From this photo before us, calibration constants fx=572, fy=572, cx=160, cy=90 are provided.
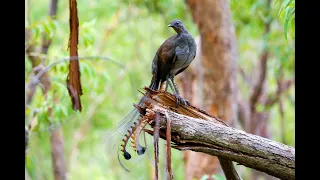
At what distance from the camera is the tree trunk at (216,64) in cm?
630

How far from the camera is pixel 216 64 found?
250 inches

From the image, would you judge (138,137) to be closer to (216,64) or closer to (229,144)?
(229,144)

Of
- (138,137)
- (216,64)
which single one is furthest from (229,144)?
(216,64)

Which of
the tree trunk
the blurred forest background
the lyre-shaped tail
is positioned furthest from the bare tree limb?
the tree trunk

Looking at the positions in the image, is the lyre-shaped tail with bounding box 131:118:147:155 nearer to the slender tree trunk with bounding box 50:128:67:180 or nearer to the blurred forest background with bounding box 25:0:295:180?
the blurred forest background with bounding box 25:0:295:180

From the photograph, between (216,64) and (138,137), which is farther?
(216,64)

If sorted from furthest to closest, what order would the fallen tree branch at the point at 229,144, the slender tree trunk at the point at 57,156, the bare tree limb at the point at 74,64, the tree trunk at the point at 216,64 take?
1. the slender tree trunk at the point at 57,156
2. the tree trunk at the point at 216,64
3. the bare tree limb at the point at 74,64
4. the fallen tree branch at the point at 229,144

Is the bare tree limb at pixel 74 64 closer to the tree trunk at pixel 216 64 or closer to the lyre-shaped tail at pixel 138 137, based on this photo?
the lyre-shaped tail at pixel 138 137

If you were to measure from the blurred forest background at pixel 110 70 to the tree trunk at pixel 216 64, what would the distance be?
138 mm

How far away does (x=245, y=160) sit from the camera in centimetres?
236

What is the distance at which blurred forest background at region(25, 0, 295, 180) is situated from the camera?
15.9 feet

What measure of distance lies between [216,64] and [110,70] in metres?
5.72

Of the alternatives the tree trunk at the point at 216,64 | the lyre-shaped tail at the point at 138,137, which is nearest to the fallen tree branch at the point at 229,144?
the lyre-shaped tail at the point at 138,137

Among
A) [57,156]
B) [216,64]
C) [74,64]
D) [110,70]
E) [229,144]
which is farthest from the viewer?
[110,70]
